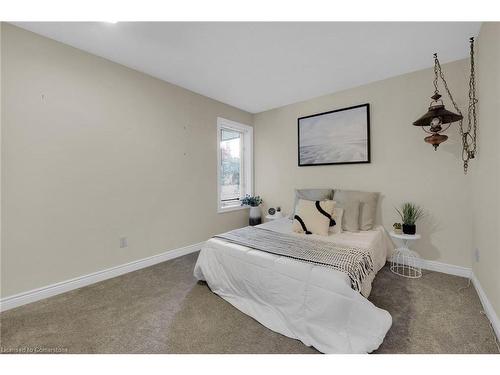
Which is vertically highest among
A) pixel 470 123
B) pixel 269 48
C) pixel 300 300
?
pixel 269 48

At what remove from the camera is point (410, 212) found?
8.30 ft

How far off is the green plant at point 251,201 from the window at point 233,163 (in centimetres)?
13

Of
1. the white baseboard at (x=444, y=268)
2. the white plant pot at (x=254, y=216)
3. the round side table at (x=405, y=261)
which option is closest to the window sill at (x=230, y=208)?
the white plant pot at (x=254, y=216)

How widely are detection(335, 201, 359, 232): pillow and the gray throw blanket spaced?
2.39 feet

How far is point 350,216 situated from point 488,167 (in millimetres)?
1284

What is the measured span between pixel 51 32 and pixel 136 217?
1967 millimetres

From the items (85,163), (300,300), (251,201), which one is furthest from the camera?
(251,201)

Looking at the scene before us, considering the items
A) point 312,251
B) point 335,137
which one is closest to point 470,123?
point 335,137

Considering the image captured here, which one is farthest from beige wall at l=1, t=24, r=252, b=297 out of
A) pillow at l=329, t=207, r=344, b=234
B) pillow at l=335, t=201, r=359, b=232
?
pillow at l=335, t=201, r=359, b=232

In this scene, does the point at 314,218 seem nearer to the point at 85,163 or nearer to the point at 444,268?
the point at 444,268

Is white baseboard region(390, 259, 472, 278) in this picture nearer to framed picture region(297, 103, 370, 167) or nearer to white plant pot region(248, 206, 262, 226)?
framed picture region(297, 103, 370, 167)

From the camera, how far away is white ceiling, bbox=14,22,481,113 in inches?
74.5

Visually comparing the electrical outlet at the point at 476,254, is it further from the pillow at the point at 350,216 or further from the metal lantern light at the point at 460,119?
the pillow at the point at 350,216
